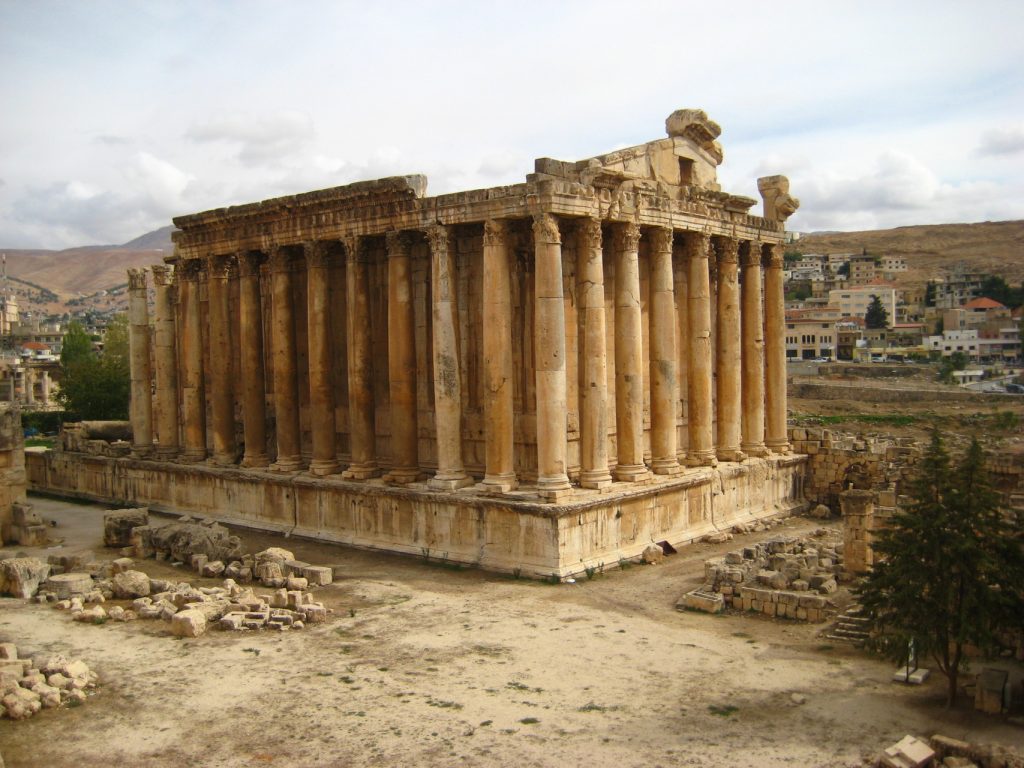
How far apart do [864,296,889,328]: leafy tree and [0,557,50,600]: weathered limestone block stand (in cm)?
10720

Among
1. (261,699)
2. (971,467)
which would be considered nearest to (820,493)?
(971,467)

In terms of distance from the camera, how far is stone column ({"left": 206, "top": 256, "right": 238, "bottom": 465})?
85.4 feet

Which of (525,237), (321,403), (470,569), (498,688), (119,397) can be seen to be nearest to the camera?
(498,688)

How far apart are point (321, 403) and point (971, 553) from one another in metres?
16.1

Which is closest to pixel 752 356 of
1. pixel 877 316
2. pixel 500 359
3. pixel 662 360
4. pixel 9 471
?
pixel 662 360

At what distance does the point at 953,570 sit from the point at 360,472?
46.5 ft

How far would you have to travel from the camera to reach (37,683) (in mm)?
12609

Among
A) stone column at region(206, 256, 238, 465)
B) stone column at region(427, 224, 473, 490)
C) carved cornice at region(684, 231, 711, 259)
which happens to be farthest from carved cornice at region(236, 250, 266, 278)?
carved cornice at region(684, 231, 711, 259)

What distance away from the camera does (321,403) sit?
77.2 ft

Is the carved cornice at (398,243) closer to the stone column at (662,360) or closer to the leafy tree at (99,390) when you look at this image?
the stone column at (662,360)

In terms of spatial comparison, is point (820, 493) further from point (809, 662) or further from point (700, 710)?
point (700, 710)

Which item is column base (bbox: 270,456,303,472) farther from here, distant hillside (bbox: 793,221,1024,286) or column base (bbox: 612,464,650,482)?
distant hillside (bbox: 793,221,1024,286)

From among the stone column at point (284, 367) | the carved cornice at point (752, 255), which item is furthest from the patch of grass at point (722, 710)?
the carved cornice at point (752, 255)

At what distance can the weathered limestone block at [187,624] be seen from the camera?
15.2 m
